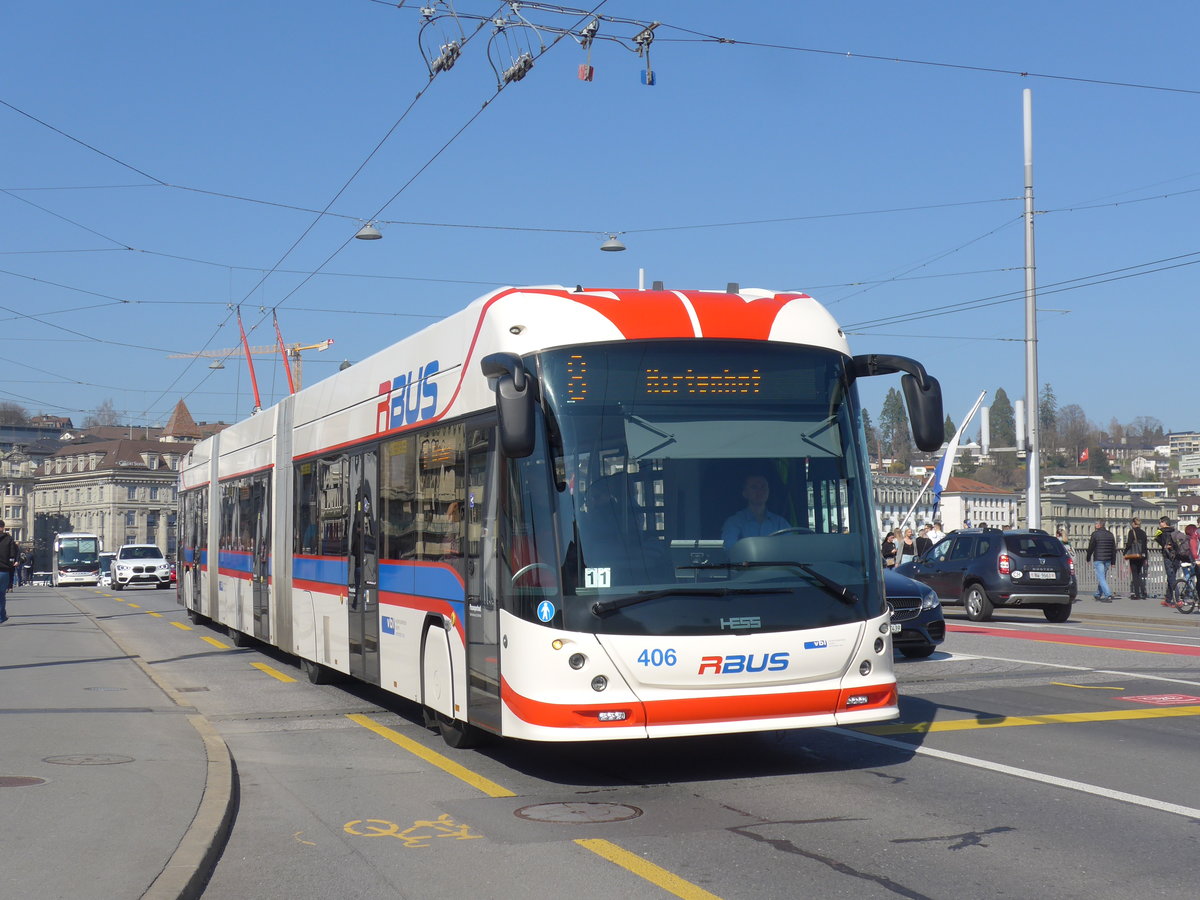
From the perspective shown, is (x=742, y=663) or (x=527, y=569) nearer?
(x=742, y=663)

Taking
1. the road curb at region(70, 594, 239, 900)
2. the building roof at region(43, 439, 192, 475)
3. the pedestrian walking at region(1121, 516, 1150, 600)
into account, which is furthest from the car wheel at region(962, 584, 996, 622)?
the building roof at region(43, 439, 192, 475)

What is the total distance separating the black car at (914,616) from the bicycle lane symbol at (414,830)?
965 cm

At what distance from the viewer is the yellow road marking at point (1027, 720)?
11.4 m

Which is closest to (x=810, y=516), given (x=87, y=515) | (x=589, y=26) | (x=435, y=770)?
(x=435, y=770)

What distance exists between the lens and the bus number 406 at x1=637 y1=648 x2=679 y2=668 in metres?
8.69

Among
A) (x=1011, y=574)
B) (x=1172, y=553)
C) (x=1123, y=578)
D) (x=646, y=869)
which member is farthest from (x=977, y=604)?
(x=646, y=869)

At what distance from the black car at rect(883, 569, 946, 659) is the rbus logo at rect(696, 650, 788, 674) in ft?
27.2

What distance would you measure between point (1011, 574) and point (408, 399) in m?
15.8

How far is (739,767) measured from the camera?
9.77m

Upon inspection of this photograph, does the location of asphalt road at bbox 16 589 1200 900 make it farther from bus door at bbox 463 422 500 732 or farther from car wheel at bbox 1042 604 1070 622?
car wheel at bbox 1042 604 1070 622

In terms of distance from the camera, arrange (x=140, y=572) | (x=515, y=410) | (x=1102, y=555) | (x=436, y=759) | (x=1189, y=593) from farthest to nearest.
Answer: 1. (x=140, y=572)
2. (x=1102, y=555)
3. (x=1189, y=593)
4. (x=436, y=759)
5. (x=515, y=410)

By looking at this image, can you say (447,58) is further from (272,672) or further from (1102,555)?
(1102,555)

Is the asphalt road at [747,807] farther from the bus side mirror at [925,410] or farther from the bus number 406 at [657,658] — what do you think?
the bus side mirror at [925,410]

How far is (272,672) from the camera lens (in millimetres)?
17672
